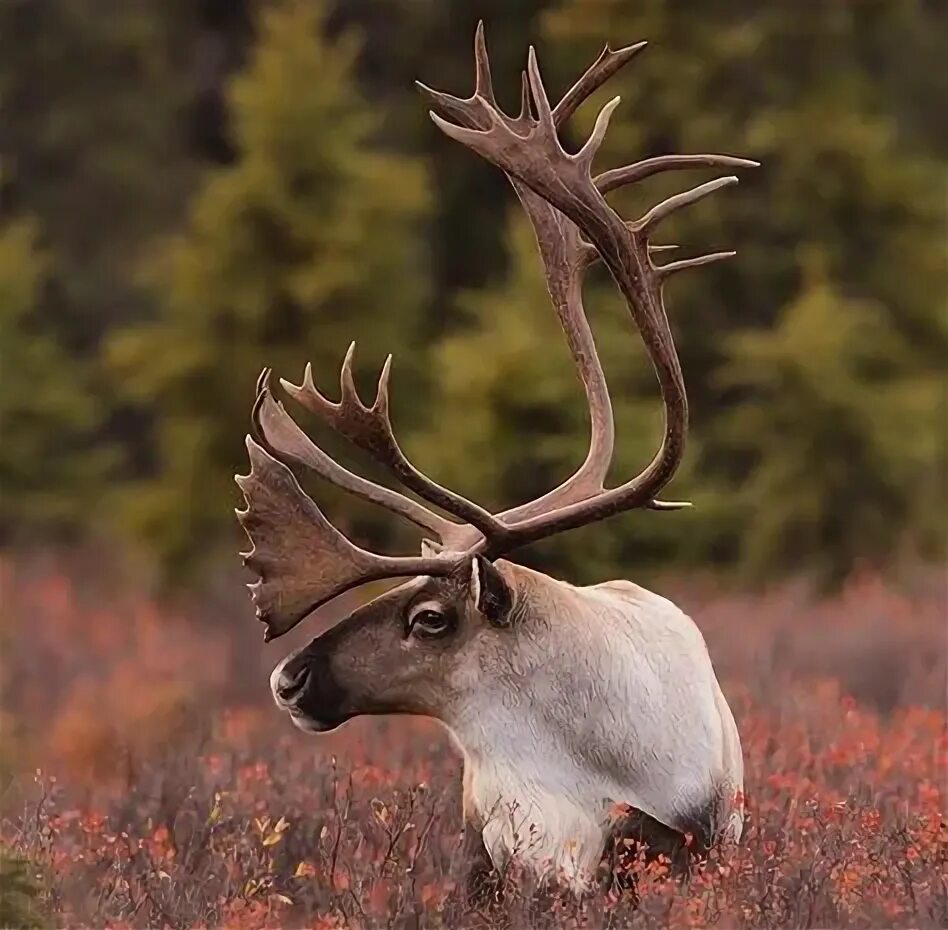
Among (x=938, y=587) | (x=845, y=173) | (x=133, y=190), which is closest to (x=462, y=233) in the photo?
(x=133, y=190)

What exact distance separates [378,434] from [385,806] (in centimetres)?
116

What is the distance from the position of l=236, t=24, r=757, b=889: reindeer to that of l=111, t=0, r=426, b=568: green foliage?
8885 millimetres

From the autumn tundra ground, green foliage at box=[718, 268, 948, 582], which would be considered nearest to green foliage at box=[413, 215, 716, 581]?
the autumn tundra ground

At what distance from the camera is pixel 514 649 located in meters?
4.77

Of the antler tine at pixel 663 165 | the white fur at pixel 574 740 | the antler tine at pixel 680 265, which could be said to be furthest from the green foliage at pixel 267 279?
the white fur at pixel 574 740

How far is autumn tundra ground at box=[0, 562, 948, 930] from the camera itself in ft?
15.4

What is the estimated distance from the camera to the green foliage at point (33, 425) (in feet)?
51.3

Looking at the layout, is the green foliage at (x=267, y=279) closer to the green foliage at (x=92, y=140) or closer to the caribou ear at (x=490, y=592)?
the green foliage at (x=92, y=140)

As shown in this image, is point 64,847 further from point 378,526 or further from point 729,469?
point 729,469

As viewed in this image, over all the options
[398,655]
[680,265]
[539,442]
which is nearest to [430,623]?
[398,655]

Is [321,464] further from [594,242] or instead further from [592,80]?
[592,80]

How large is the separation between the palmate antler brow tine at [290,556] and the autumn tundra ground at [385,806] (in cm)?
66

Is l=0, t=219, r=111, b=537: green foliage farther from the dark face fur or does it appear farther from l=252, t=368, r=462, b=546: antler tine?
the dark face fur

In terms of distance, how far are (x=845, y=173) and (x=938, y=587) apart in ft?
11.7
